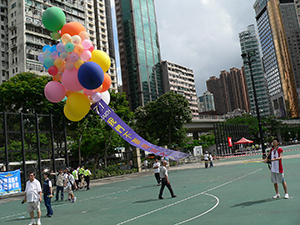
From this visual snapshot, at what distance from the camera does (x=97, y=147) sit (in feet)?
148

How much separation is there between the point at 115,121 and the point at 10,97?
15112mm

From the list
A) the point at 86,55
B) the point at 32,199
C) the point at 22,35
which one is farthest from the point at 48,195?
the point at 22,35

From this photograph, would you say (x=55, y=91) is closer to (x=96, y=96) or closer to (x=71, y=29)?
(x=96, y=96)

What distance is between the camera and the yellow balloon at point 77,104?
41.6 feet

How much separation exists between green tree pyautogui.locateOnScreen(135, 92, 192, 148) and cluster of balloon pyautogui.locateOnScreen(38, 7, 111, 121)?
3250cm

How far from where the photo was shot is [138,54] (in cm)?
11725

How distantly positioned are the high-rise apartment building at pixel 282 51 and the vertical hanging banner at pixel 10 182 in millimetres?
171869

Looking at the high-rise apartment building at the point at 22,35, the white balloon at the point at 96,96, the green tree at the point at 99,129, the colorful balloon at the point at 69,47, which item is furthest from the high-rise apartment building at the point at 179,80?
the colorful balloon at the point at 69,47

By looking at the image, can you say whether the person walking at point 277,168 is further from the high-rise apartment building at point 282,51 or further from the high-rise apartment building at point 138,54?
the high-rise apartment building at point 282,51

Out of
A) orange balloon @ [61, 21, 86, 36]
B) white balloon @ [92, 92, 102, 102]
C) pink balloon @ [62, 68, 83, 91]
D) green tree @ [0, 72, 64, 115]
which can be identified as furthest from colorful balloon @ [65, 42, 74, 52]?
green tree @ [0, 72, 64, 115]

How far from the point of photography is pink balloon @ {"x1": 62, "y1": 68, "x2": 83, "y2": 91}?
1197 centimetres

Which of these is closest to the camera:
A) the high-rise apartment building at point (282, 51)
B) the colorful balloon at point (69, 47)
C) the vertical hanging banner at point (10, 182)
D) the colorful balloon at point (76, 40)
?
the colorful balloon at point (69, 47)

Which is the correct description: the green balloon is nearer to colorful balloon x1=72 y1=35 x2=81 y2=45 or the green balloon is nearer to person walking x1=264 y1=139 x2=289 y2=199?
colorful balloon x1=72 y1=35 x2=81 y2=45

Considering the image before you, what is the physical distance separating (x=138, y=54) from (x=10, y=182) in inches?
4030
